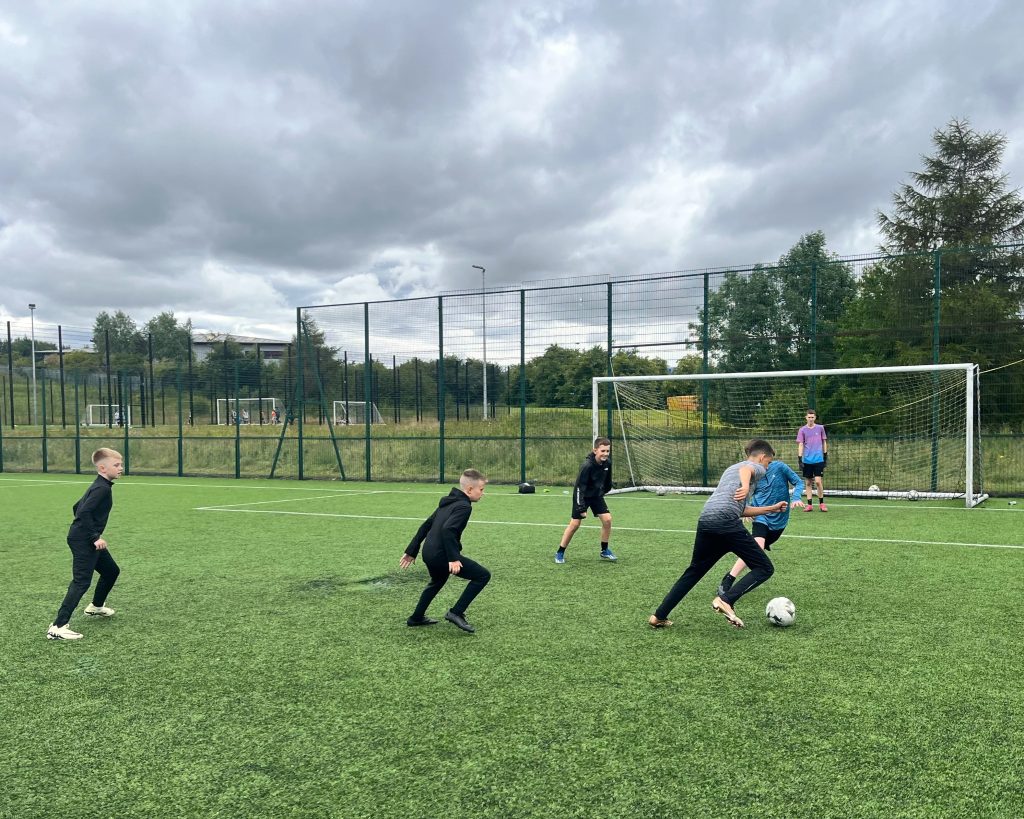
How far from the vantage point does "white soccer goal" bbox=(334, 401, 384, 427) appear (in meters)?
23.0

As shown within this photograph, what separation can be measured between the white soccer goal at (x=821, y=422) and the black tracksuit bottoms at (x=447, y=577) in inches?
462

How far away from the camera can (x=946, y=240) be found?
3167cm

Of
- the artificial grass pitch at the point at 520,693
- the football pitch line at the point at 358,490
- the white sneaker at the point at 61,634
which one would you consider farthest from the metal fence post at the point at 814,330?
the white sneaker at the point at 61,634

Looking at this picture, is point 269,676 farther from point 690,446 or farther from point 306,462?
point 306,462

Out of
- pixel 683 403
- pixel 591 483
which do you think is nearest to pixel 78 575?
pixel 591 483

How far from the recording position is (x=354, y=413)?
76.9ft

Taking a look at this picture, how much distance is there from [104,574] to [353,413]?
16877 millimetres

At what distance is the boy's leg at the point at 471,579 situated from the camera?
611cm

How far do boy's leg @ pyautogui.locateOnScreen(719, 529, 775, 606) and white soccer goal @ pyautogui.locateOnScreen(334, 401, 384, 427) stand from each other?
1765 cm

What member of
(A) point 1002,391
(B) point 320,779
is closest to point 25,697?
(B) point 320,779

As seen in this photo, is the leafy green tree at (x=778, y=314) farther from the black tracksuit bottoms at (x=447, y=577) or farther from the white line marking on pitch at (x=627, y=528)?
the black tracksuit bottoms at (x=447, y=577)

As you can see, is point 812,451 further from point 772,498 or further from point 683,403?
Answer: point 772,498

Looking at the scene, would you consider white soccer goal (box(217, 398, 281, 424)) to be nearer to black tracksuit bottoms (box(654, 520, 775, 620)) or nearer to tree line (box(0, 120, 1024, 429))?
tree line (box(0, 120, 1024, 429))

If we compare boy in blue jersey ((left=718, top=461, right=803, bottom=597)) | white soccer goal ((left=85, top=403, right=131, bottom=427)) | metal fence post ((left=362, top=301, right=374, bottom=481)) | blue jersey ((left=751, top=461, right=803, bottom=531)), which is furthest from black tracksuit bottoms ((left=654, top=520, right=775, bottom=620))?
white soccer goal ((left=85, top=403, right=131, bottom=427))
